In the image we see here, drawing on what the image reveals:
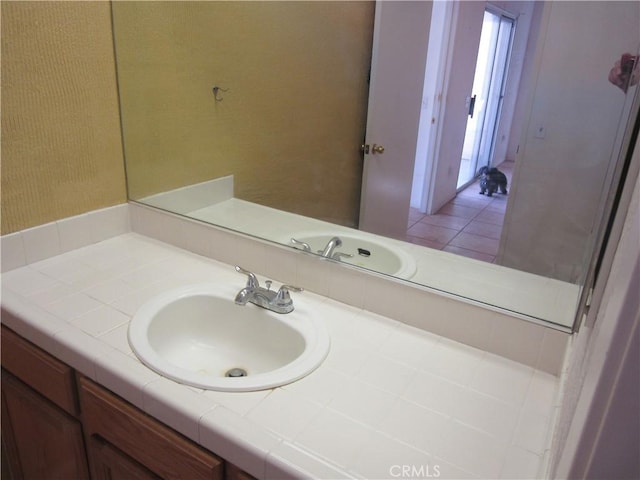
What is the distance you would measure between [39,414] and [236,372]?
0.54 m

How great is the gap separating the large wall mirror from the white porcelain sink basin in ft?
0.79

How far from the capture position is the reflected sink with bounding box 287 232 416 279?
1.22 m

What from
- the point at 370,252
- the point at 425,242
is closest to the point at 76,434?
the point at 370,252

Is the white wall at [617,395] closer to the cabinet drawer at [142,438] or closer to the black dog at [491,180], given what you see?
the cabinet drawer at [142,438]

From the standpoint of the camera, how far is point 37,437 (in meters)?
1.28

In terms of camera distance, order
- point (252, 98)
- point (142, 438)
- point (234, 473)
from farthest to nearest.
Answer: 1. point (252, 98)
2. point (142, 438)
3. point (234, 473)

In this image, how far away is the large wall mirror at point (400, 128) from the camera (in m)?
1.04

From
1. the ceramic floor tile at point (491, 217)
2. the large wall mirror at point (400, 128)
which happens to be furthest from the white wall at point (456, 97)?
the ceramic floor tile at point (491, 217)

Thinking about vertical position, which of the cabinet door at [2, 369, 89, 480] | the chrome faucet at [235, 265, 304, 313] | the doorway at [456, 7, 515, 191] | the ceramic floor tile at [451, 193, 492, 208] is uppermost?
the doorway at [456, 7, 515, 191]

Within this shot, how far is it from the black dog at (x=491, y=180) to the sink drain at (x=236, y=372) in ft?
2.51

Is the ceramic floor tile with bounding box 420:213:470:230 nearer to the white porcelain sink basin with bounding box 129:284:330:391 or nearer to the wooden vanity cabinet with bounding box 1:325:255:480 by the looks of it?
the white porcelain sink basin with bounding box 129:284:330:391

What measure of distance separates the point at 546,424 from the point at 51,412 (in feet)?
3.78

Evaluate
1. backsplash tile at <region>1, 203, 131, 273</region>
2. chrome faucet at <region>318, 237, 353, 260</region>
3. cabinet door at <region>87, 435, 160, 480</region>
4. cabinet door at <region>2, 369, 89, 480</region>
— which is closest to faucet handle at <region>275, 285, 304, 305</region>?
chrome faucet at <region>318, 237, 353, 260</region>

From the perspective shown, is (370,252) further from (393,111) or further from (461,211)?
(393,111)
